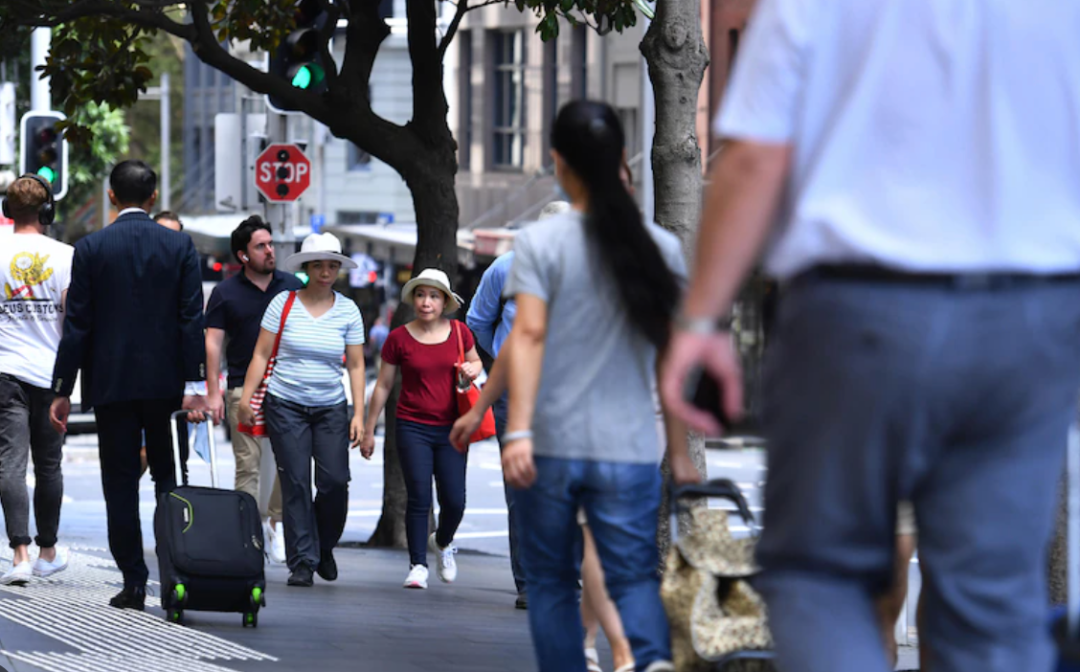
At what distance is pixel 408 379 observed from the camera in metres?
10.5

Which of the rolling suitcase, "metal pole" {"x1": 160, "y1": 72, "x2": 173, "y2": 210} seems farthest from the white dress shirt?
"metal pole" {"x1": 160, "y1": 72, "x2": 173, "y2": 210}

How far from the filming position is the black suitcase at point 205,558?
8.47 metres

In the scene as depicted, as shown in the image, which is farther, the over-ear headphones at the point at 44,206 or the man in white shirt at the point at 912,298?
the over-ear headphones at the point at 44,206

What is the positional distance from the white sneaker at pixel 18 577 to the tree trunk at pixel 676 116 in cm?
312

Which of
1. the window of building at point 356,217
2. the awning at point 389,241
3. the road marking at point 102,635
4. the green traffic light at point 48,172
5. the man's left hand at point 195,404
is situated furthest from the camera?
the window of building at point 356,217

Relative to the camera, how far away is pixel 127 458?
28.9 ft

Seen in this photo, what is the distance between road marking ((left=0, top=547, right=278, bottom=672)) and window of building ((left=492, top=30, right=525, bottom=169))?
38.7 metres

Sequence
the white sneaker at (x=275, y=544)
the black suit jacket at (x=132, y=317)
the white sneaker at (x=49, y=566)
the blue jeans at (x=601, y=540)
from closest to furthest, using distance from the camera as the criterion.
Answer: the blue jeans at (x=601, y=540), the black suit jacket at (x=132, y=317), the white sneaker at (x=49, y=566), the white sneaker at (x=275, y=544)

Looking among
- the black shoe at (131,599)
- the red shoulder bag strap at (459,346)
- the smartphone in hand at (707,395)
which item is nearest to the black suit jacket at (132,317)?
the black shoe at (131,599)

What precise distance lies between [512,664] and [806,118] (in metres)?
5.06

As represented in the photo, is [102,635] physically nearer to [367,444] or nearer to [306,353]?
[306,353]

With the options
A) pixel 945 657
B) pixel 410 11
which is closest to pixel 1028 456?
pixel 945 657

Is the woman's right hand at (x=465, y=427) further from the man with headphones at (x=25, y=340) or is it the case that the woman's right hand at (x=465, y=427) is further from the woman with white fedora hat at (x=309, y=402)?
the man with headphones at (x=25, y=340)

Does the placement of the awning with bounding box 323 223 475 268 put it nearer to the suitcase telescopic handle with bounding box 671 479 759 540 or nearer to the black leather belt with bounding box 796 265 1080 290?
the suitcase telescopic handle with bounding box 671 479 759 540
